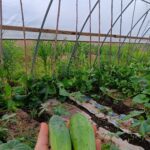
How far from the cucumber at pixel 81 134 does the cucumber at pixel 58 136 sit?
1.3 inches

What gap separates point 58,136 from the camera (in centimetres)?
173

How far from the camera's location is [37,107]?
4531 mm

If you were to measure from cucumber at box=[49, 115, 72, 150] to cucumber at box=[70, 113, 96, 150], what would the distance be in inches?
1.3

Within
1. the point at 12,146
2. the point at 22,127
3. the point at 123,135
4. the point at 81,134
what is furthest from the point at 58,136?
the point at 123,135

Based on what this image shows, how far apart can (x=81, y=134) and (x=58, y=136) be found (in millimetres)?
128

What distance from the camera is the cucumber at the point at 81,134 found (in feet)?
5.64

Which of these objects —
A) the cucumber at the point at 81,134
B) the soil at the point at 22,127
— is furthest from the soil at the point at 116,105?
the cucumber at the point at 81,134

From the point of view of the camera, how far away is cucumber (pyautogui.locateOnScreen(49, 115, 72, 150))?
1687 millimetres

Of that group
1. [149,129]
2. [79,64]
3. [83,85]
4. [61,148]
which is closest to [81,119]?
[61,148]

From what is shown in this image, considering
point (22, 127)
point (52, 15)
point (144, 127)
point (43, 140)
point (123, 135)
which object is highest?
point (52, 15)

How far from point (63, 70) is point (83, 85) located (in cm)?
47

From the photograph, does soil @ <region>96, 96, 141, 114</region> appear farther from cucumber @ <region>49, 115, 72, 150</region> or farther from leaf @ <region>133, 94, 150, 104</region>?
cucumber @ <region>49, 115, 72, 150</region>

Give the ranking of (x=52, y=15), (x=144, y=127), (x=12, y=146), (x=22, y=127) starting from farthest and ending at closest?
(x=52, y=15) < (x=22, y=127) < (x=144, y=127) < (x=12, y=146)

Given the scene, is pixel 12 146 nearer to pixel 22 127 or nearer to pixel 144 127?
pixel 144 127
